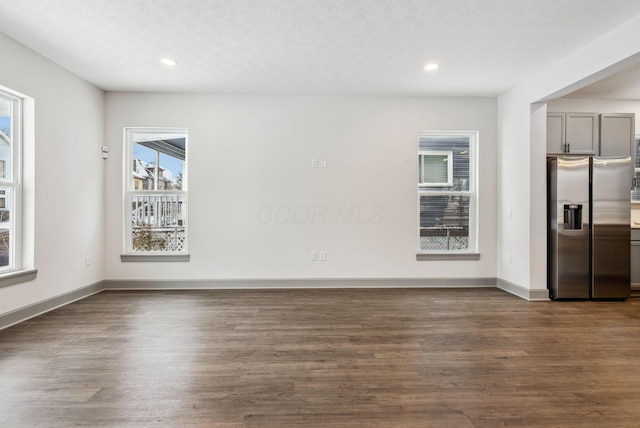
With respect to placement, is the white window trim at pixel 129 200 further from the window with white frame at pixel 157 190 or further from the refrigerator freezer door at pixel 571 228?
the refrigerator freezer door at pixel 571 228

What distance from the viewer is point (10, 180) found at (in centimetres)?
329

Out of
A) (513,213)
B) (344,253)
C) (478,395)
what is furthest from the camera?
(344,253)

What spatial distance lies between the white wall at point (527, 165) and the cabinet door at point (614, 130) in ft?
3.11

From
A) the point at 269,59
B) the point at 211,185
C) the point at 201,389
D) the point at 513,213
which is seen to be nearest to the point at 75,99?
the point at 211,185

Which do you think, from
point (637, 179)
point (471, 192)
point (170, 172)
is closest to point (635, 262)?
point (637, 179)

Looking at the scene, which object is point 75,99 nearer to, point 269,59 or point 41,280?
point 41,280

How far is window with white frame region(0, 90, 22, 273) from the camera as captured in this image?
3.22 meters

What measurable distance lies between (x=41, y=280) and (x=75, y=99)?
2192mm

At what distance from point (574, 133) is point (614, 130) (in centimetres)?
53

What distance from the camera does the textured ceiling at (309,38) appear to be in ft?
8.60

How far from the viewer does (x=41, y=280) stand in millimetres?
3510

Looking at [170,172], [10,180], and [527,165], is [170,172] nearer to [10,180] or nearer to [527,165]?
[10,180]

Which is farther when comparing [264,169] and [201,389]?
[264,169]

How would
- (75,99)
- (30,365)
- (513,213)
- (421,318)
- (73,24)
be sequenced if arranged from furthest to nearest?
(513,213), (75,99), (421,318), (73,24), (30,365)
